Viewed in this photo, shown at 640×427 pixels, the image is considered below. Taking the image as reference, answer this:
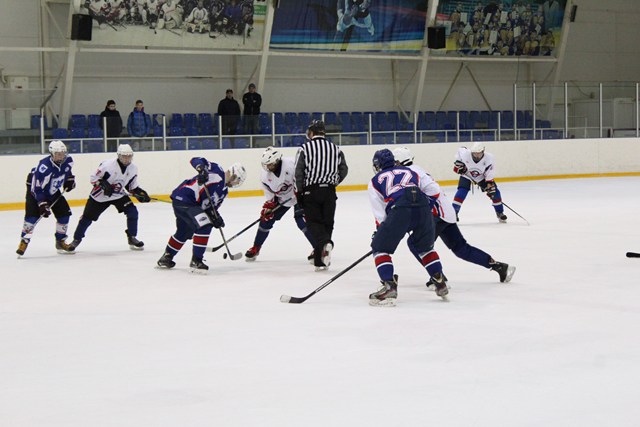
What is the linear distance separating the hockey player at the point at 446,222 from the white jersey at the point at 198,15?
11801 mm

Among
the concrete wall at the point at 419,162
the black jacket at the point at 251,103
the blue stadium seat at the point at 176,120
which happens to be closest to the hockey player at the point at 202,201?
the concrete wall at the point at 419,162

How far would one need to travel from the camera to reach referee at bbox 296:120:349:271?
7738 millimetres

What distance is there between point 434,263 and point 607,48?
62.1 feet

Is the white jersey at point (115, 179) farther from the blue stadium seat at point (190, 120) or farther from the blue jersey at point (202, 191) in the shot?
the blue stadium seat at point (190, 120)

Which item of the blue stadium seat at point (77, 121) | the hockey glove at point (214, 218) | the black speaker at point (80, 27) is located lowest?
the hockey glove at point (214, 218)

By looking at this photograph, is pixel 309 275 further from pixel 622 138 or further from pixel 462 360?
pixel 622 138

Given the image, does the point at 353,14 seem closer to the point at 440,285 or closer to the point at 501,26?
the point at 501,26

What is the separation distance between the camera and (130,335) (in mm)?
5336

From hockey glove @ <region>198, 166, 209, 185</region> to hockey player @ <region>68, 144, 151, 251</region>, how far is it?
5.58 ft

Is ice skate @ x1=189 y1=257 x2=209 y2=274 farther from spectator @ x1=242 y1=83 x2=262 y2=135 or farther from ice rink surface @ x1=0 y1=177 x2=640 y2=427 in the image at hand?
spectator @ x1=242 y1=83 x2=262 y2=135

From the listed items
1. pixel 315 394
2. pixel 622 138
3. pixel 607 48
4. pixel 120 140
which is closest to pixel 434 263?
pixel 315 394

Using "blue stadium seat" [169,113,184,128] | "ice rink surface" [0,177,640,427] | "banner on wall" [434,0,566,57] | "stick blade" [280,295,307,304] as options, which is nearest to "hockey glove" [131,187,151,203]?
"ice rink surface" [0,177,640,427]

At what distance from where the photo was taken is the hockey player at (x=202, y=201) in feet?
24.8

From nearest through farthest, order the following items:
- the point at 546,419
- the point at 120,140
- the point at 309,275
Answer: the point at 546,419, the point at 309,275, the point at 120,140
